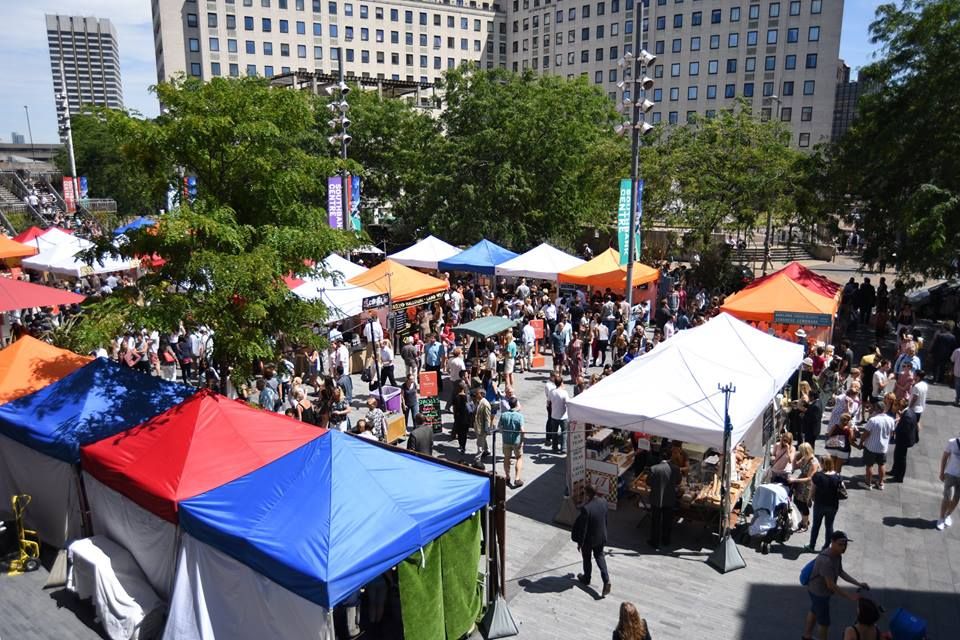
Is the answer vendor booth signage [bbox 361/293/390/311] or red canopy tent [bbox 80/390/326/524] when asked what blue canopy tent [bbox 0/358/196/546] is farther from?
vendor booth signage [bbox 361/293/390/311]

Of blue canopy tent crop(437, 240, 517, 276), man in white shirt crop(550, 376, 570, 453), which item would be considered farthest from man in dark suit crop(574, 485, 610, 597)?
blue canopy tent crop(437, 240, 517, 276)

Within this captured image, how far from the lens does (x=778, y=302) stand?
1688 centimetres

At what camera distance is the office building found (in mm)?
66812

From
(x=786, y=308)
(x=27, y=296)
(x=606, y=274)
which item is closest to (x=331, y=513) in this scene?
(x=27, y=296)

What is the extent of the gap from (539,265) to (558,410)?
10429 mm

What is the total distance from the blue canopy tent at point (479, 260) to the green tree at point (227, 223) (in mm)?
13084

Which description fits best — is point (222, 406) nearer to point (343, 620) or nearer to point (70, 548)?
point (70, 548)

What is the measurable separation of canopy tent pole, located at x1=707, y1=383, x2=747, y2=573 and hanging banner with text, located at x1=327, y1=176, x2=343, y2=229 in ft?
48.7

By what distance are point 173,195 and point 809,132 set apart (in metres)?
72.4

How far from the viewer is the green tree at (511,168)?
31656 millimetres

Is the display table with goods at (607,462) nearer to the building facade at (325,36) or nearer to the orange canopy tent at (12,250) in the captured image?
the orange canopy tent at (12,250)

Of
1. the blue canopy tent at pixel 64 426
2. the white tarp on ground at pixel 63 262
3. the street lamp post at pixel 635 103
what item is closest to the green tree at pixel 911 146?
the street lamp post at pixel 635 103

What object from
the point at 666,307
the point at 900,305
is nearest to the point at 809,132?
the point at 900,305

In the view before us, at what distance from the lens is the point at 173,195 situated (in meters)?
9.29
